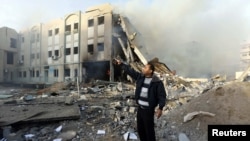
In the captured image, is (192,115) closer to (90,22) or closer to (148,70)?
(148,70)

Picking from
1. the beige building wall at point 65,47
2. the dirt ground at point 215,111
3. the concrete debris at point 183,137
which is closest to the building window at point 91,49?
the beige building wall at point 65,47

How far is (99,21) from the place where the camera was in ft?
83.1

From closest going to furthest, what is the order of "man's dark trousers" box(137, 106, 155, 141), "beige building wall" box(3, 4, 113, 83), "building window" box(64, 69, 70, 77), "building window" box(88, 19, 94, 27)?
1. "man's dark trousers" box(137, 106, 155, 141)
2. "beige building wall" box(3, 4, 113, 83)
3. "building window" box(88, 19, 94, 27)
4. "building window" box(64, 69, 70, 77)

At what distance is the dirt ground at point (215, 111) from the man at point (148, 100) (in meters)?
1.24

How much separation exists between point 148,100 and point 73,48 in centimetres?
2517

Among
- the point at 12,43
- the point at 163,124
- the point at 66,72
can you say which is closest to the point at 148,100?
the point at 163,124

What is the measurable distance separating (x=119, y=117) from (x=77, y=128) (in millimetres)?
1143

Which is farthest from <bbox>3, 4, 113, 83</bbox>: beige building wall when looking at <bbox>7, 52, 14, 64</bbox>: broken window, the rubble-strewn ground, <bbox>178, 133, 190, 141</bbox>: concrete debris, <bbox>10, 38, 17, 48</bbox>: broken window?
<bbox>178, 133, 190, 141</bbox>: concrete debris

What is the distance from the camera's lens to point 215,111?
17.6ft

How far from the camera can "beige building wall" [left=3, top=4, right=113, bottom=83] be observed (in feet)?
82.1

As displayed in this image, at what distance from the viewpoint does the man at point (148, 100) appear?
3.74m

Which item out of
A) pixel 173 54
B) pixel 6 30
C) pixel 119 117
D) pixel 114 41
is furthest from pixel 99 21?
pixel 119 117

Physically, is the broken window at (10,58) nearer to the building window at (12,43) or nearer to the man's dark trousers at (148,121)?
the building window at (12,43)

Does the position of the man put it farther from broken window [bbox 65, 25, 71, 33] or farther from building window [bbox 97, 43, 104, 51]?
broken window [bbox 65, 25, 71, 33]
